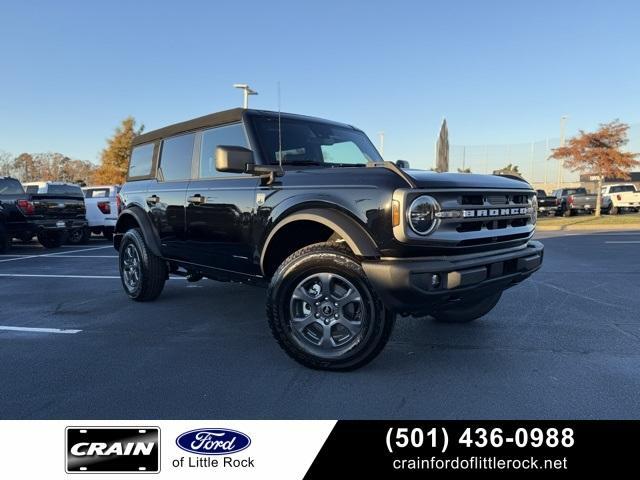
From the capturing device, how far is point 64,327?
15.7ft

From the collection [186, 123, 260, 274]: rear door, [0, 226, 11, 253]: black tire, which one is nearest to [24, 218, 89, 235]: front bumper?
[0, 226, 11, 253]: black tire

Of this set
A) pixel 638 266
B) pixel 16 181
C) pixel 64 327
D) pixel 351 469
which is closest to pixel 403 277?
pixel 351 469

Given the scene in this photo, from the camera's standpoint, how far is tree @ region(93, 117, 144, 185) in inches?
1368

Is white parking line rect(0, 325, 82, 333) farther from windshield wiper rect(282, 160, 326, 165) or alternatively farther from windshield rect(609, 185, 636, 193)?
windshield rect(609, 185, 636, 193)

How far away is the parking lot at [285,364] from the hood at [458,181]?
52.3 inches

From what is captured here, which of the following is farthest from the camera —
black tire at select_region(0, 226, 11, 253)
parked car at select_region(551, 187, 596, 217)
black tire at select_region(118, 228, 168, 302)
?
parked car at select_region(551, 187, 596, 217)

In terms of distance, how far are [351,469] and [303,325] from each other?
1.28 meters

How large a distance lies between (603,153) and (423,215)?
79.0 feet

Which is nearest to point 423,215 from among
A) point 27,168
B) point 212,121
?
point 212,121

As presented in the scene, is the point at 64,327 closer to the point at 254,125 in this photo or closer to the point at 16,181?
the point at 254,125

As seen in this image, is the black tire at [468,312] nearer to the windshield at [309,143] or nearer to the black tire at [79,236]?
the windshield at [309,143]

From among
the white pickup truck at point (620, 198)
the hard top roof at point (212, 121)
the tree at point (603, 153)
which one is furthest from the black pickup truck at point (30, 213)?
the white pickup truck at point (620, 198)

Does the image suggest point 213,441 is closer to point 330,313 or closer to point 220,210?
point 330,313

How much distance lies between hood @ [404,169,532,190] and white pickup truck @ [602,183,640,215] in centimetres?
2670
